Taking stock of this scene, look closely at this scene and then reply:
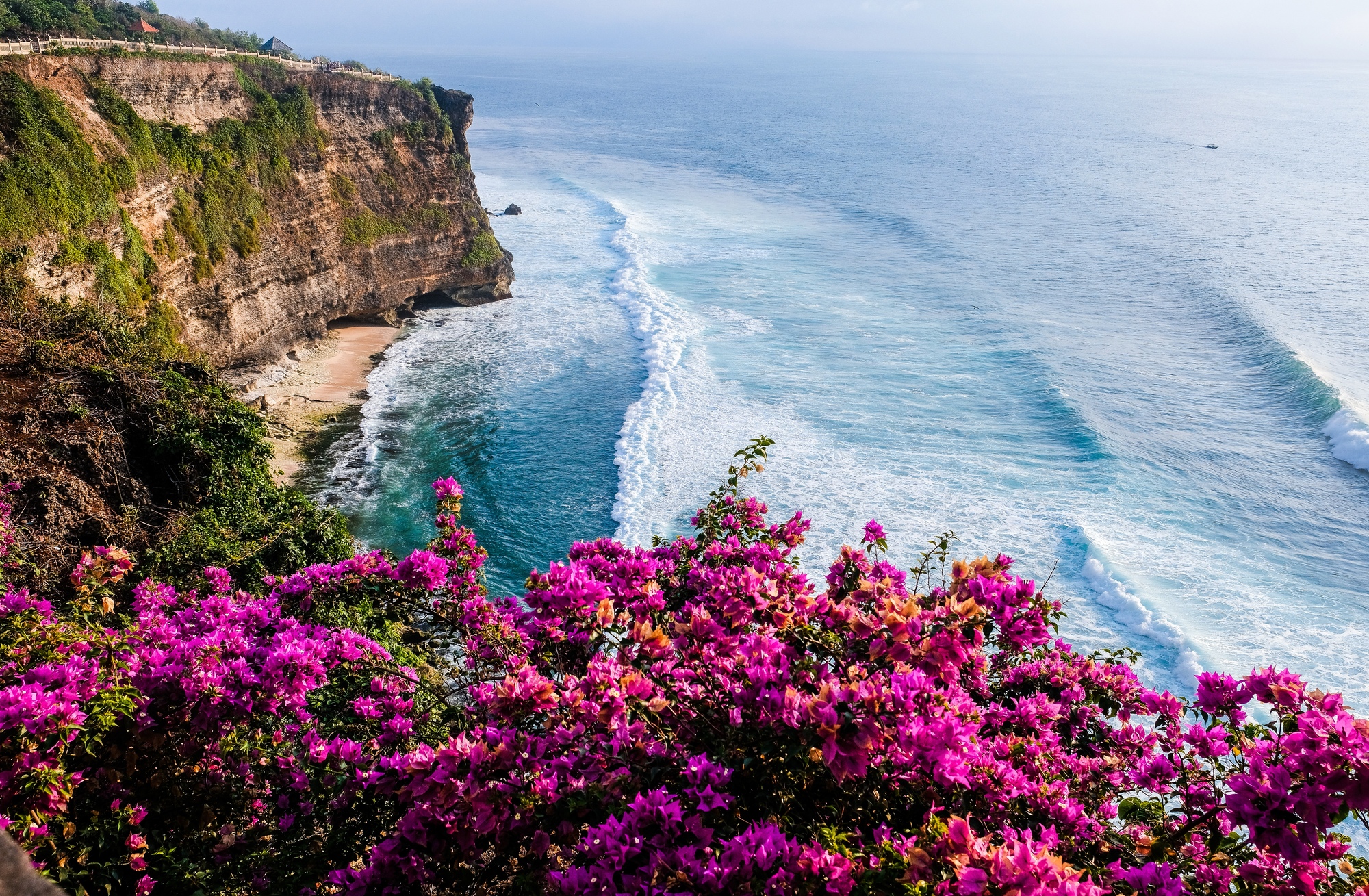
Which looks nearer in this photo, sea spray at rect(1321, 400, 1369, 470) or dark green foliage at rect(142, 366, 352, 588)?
dark green foliage at rect(142, 366, 352, 588)

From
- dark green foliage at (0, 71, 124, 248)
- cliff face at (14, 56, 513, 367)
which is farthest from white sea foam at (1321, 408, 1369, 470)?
dark green foliage at (0, 71, 124, 248)

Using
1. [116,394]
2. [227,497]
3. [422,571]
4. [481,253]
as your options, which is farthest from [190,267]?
[422,571]

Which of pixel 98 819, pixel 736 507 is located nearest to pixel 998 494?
pixel 736 507

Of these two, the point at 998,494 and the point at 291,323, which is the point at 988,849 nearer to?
the point at 998,494

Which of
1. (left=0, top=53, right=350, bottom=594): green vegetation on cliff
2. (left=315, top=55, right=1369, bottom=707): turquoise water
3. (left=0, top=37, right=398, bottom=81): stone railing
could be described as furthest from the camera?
(left=0, top=37, right=398, bottom=81): stone railing

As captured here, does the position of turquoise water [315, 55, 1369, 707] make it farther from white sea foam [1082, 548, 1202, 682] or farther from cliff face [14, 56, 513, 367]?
cliff face [14, 56, 513, 367]

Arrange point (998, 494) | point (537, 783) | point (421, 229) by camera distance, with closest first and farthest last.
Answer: point (537, 783), point (998, 494), point (421, 229)

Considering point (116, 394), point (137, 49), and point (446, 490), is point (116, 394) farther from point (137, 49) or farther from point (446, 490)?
point (137, 49)
